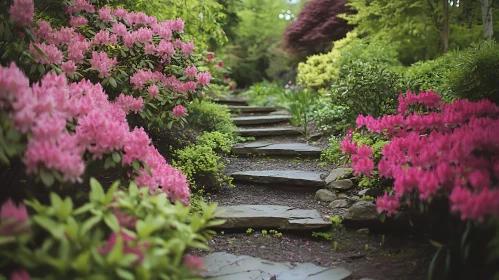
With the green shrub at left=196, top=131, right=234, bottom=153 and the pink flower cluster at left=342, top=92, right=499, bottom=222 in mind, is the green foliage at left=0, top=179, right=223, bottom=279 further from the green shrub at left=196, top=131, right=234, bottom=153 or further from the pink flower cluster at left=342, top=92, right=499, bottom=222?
the green shrub at left=196, top=131, right=234, bottom=153

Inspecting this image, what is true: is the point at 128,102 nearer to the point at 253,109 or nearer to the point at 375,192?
the point at 375,192

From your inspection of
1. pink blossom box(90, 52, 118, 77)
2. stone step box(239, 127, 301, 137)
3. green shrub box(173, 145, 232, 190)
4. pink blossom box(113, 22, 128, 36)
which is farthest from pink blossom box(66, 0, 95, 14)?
stone step box(239, 127, 301, 137)

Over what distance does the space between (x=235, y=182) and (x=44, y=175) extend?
7.81ft

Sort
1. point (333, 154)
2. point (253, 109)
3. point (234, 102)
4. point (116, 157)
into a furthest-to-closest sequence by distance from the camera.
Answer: point (234, 102) < point (253, 109) < point (333, 154) < point (116, 157)

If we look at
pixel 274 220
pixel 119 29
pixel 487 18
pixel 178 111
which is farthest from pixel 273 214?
pixel 487 18

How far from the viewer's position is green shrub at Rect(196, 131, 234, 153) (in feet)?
14.0

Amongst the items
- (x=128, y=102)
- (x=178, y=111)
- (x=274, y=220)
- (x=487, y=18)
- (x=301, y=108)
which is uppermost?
(x=487, y=18)

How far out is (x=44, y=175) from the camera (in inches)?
63.6

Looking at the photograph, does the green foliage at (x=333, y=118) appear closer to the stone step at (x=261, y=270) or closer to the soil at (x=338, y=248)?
the soil at (x=338, y=248)

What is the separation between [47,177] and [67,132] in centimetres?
30

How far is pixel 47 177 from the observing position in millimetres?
1613

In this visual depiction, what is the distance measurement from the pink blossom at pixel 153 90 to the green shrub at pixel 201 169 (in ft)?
2.11

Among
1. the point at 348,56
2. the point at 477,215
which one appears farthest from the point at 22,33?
the point at 348,56

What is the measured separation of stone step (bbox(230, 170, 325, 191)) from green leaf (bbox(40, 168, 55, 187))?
2.32 m
